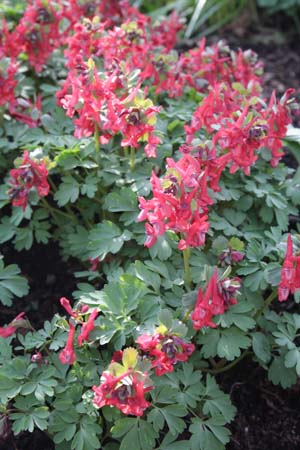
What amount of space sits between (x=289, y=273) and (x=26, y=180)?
3.00ft

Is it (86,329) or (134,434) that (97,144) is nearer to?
(86,329)

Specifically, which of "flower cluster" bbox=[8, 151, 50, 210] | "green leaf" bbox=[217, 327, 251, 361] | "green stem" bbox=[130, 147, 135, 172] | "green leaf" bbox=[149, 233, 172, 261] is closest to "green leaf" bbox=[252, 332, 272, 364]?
"green leaf" bbox=[217, 327, 251, 361]

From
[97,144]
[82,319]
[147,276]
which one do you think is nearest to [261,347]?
[147,276]

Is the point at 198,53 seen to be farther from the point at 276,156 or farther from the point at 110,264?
the point at 110,264

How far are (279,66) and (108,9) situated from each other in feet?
5.55

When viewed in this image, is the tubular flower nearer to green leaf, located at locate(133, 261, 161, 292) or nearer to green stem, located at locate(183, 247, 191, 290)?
green leaf, located at locate(133, 261, 161, 292)

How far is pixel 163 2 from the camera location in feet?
16.4

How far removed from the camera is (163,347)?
1718 mm

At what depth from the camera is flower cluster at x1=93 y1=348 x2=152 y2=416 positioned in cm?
160

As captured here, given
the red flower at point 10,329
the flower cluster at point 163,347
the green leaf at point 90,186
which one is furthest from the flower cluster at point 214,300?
the green leaf at point 90,186

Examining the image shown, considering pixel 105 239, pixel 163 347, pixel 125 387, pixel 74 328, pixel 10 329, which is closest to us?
pixel 125 387

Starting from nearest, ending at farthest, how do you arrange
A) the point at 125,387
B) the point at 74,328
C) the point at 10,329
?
the point at 125,387, the point at 74,328, the point at 10,329

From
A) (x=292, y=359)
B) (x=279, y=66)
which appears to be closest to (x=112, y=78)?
(x=292, y=359)

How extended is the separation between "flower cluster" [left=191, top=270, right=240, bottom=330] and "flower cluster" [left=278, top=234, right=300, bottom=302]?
0.49ft
